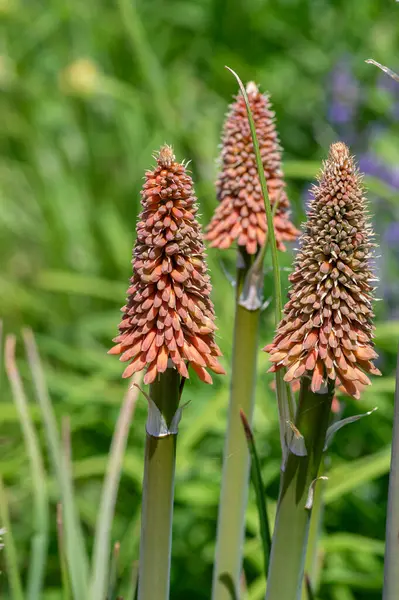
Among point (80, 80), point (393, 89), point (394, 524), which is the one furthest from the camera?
point (393, 89)

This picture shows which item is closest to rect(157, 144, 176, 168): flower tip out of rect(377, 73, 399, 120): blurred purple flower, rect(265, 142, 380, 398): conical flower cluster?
rect(265, 142, 380, 398): conical flower cluster

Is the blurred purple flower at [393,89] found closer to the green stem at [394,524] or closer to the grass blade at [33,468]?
the grass blade at [33,468]

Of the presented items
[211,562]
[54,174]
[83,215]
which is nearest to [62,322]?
[83,215]

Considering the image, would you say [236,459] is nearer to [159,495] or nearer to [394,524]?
[159,495]

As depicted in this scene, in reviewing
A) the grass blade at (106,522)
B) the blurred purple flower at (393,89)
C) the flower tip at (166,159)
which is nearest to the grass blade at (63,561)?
the grass blade at (106,522)

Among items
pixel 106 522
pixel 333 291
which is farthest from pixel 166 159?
pixel 106 522

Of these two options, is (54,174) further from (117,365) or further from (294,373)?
(294,373)

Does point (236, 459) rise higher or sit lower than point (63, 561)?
higher
